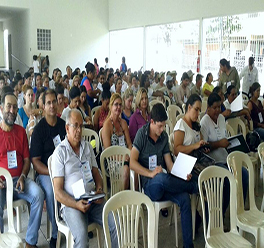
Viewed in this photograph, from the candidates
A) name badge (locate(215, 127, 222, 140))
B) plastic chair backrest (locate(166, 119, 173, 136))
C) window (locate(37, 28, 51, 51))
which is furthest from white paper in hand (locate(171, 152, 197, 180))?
window (locate(37, 28, 51, 51))

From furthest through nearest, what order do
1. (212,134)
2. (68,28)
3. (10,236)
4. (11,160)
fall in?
(68,28), (212,134), (11,160), (10,236)

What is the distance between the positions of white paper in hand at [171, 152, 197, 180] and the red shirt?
136cm

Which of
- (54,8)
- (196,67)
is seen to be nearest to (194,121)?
(196,67)

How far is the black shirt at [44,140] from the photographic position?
9.69ft

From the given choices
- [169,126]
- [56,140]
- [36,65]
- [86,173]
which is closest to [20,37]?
[36,65]

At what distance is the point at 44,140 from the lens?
3.00m

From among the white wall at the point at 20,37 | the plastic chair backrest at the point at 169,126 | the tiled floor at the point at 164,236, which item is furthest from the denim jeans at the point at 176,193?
the white wall at the point at 20,37

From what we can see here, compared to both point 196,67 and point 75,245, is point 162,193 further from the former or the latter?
point 196,67

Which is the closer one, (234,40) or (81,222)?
(81,222)

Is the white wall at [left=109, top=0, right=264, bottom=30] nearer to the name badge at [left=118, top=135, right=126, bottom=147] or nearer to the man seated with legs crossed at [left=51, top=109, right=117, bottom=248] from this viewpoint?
the name badge at [left=118, top=135, right=126, bottom=147]

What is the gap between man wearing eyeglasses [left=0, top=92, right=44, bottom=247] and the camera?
8.82ft

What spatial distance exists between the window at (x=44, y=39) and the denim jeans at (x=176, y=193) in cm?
1272

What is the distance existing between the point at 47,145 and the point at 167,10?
10.1m

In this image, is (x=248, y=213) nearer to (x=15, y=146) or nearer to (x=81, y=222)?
(x=81, y=222)
